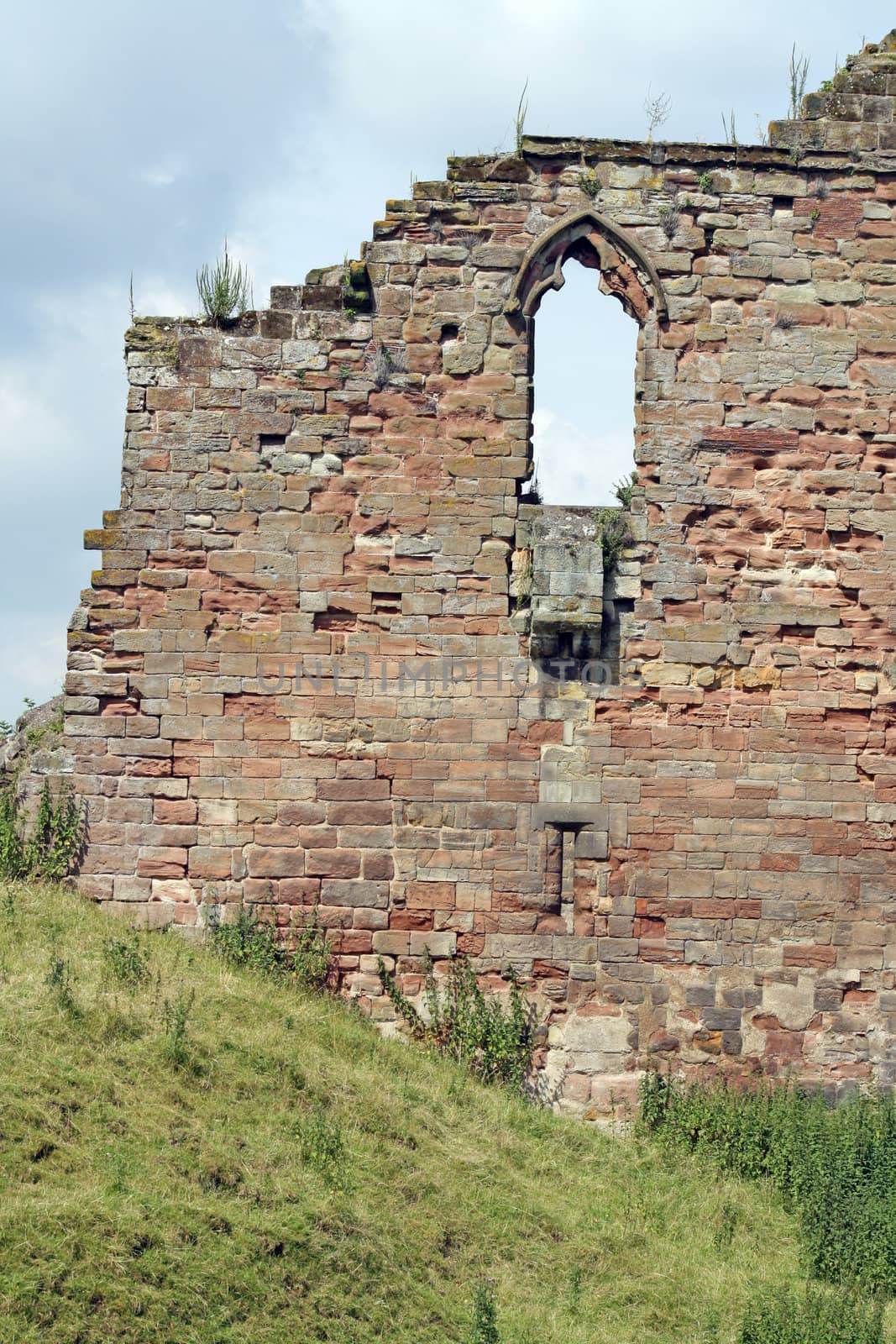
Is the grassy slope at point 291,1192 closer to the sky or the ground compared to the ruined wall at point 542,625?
closer to the ground

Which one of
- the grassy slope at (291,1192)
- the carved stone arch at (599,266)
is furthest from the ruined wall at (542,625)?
the grassy slope at (291,1192)

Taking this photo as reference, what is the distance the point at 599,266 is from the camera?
407 inches

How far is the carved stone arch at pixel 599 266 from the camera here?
33.4ft

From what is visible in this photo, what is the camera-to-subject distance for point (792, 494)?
10.2 metres

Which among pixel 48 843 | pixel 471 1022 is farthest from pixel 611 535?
pixel 48 843

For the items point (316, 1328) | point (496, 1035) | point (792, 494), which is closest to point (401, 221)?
point (792, 494)

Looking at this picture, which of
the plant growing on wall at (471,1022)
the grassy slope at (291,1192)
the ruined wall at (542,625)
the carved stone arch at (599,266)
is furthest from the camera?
the carved stone arch at (599,266)

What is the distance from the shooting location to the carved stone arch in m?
10.2

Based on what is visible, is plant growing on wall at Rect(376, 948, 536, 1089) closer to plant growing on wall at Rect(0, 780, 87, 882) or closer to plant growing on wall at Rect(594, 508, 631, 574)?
plant growing on wall at Rect(0, 780, 87, 882)

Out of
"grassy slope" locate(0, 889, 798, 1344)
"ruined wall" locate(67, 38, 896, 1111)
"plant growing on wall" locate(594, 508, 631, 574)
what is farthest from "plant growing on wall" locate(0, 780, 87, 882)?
"plant growing on wall" locate(594, 508, 631, 574)

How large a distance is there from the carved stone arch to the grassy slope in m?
5.04

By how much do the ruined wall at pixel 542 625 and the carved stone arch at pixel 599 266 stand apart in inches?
0.8

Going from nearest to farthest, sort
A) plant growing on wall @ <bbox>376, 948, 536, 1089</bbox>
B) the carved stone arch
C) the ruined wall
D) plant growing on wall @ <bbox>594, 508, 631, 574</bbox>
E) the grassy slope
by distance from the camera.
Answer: the grassy slope < plant growing on wall @ <bbox>376, 948, 536, 1089</bbox> < the ruined wall < plant growing on wall @ <bbox>594, 508, 631, 574</bbox> < the carved stone arch

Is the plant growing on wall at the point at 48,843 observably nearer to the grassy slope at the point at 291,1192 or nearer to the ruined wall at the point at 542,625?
the ruined wall at the point at 542,625
